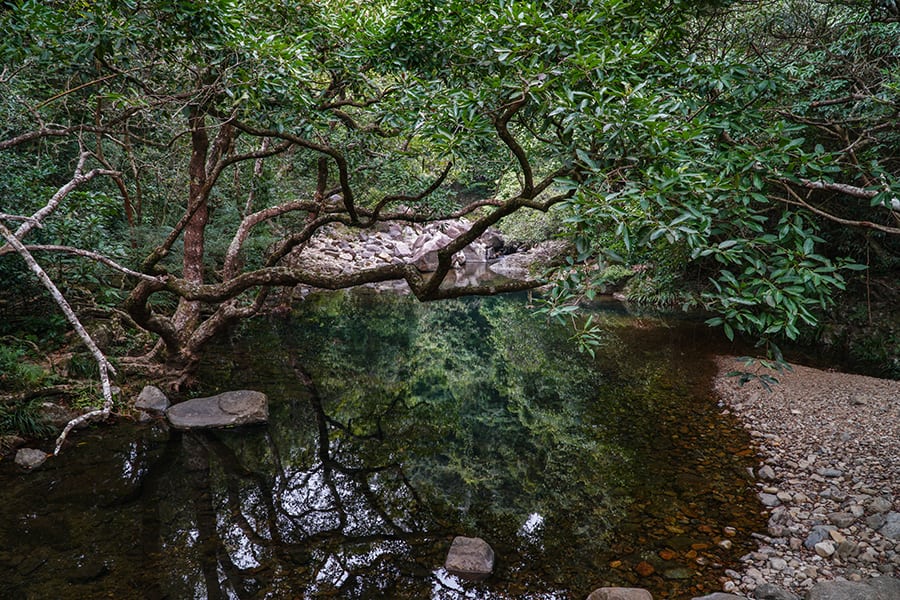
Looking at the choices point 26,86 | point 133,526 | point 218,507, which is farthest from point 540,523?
point 26,86

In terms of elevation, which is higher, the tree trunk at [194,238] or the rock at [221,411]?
the tree trunk at [194,238]

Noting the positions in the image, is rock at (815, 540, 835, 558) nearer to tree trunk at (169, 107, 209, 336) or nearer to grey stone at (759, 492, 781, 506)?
grey stone at (759, 492, 781, 506)

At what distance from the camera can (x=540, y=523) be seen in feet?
16.2

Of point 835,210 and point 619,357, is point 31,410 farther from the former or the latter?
point 835,210

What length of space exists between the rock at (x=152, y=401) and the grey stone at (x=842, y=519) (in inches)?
326

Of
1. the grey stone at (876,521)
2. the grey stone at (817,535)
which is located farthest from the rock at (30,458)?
the grey stone at (876,521)

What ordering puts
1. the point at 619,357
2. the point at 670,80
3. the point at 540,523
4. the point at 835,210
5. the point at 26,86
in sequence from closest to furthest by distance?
1. the point at 670,80
2. the point at 540,523
3. the point at 26,86
4. the point at 835,210
5. the point at 619,357

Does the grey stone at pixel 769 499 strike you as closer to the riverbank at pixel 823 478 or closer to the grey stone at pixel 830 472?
the riverbank at pixel 823 478

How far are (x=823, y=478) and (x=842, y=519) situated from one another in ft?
3.25

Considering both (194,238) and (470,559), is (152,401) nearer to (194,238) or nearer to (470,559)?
(194,238)

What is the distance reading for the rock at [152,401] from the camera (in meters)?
6.95

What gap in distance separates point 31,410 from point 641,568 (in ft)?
23.5

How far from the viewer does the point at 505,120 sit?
397 centimetres

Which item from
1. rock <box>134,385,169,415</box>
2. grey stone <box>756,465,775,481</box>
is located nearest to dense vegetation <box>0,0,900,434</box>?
rock <box>134,385,169,415</box>
